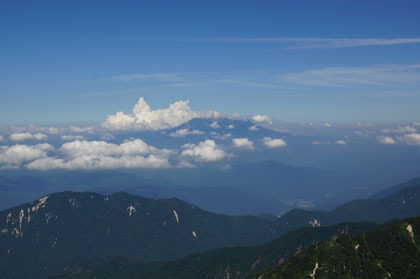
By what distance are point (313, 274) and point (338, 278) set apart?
590 inches

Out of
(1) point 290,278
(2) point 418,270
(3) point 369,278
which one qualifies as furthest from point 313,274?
(2) point 418,270

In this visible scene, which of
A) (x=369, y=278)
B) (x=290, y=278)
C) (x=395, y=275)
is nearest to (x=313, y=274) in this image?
(x=290, y=278)

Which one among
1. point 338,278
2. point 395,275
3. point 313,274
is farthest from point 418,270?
point 313,274

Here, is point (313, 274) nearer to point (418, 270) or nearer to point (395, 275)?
point (395, 275)

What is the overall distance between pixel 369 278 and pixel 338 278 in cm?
2055

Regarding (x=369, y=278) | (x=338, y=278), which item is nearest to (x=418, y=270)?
(x=369, y=278)

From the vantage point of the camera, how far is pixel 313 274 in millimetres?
198750

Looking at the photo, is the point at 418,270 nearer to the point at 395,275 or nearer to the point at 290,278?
the point at 395,275

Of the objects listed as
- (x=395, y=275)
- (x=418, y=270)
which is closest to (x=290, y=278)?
(x=395, y=275)

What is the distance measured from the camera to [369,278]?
197000mm

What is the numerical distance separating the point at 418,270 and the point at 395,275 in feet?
46.1

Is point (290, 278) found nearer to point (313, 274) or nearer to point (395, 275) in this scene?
point (313, 274)

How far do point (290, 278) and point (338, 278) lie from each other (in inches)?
1158

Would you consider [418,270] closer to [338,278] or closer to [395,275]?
[395,275]
